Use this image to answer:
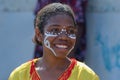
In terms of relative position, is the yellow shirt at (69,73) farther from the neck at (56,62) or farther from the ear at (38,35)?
the ear at (38,35)

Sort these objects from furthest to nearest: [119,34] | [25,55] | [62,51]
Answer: [25,55] → [119,34] → [62,51]

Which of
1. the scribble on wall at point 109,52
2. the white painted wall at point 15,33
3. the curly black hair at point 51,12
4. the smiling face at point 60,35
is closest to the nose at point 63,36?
the smiling face at point 60,35

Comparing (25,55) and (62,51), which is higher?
(62,51)

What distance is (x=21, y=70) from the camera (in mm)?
3510

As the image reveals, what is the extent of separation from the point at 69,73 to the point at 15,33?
349cm

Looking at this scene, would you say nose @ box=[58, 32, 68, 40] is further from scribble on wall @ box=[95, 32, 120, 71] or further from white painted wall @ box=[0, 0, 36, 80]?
white painted wall @ box=[0, 0, 36, 80]

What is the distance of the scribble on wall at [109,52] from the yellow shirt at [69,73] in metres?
2.27

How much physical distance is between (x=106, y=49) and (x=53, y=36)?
2.45 metres

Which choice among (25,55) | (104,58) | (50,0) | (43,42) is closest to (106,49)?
(104,58)

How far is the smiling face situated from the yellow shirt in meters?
0.12

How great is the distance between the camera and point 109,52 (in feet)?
19.0

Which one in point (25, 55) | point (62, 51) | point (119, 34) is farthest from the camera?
point (25, 55)

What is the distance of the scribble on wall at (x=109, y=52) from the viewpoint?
571cm

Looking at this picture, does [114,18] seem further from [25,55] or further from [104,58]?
[25,55]
